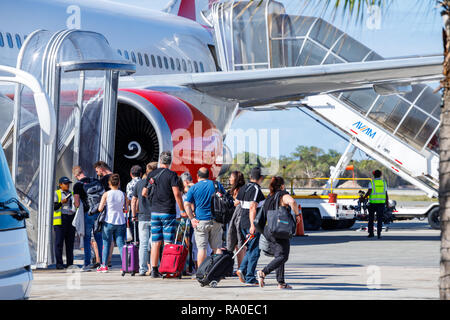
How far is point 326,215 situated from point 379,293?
503 inches

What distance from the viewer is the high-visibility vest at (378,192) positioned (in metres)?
18.6

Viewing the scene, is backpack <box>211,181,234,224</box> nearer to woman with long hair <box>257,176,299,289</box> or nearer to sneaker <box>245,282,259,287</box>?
woman with long hair <box>257,176,299,289</box>

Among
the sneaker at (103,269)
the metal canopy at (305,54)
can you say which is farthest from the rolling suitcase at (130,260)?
the metal canopy at (305,54)

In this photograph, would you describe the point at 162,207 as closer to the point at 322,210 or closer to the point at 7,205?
the point at 7,205

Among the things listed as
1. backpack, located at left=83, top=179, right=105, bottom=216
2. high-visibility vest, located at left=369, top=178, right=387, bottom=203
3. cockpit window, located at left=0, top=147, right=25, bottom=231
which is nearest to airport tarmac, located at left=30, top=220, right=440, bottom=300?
backpack, located at left=83, top=179, right=105, bottom=216

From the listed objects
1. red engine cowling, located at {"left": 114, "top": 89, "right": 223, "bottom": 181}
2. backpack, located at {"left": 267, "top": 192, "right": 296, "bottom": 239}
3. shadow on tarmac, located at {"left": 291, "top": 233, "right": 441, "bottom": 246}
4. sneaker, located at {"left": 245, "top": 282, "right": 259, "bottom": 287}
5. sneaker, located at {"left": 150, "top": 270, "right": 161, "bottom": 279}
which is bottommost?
sneaker, located at {"left": 245, "top": 282, "right": 259, "bottom": 287}

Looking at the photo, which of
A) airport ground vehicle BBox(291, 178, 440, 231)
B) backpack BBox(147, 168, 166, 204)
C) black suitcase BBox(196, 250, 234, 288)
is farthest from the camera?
airport ground vehicle BBox(291, 178, 440, 231)

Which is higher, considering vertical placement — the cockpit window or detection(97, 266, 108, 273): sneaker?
the cockpit window

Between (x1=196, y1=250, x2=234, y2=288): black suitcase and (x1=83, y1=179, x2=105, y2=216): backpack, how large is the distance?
262 centimetres

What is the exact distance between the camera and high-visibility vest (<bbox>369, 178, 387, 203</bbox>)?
1862 centimetres

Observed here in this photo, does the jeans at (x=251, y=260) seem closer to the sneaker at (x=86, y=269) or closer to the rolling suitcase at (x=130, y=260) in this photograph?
the rolling suitcase at (x=130, y=260)

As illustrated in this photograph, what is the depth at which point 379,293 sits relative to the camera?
349 inches
